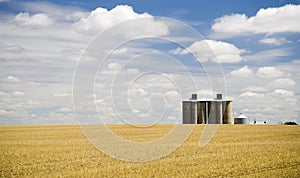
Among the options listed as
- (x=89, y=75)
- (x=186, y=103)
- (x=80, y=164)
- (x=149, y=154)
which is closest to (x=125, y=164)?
(x=80, y=164)

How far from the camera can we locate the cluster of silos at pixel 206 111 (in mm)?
90438

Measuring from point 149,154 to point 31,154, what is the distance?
7626 mm

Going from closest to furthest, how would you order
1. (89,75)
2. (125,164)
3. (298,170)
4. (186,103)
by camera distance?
(298,170)
(125,164)
(89,75)
(186,103)

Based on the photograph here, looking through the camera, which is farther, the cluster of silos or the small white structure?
the small white structure

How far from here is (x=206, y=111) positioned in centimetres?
9650

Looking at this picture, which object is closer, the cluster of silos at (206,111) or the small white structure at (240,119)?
the cluster of silos at (206,111)

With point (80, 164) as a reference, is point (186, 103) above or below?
above

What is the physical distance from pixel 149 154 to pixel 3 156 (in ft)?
29.0

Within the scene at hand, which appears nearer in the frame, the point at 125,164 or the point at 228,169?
the point at 228,169

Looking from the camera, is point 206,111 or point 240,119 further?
point 240,119

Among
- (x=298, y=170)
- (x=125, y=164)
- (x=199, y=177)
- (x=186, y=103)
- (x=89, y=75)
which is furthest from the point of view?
(x=186, y=103)

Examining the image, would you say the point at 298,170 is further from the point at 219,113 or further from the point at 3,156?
the point at 219,113

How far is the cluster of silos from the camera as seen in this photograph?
297ft

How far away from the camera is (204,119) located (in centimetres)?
9488
